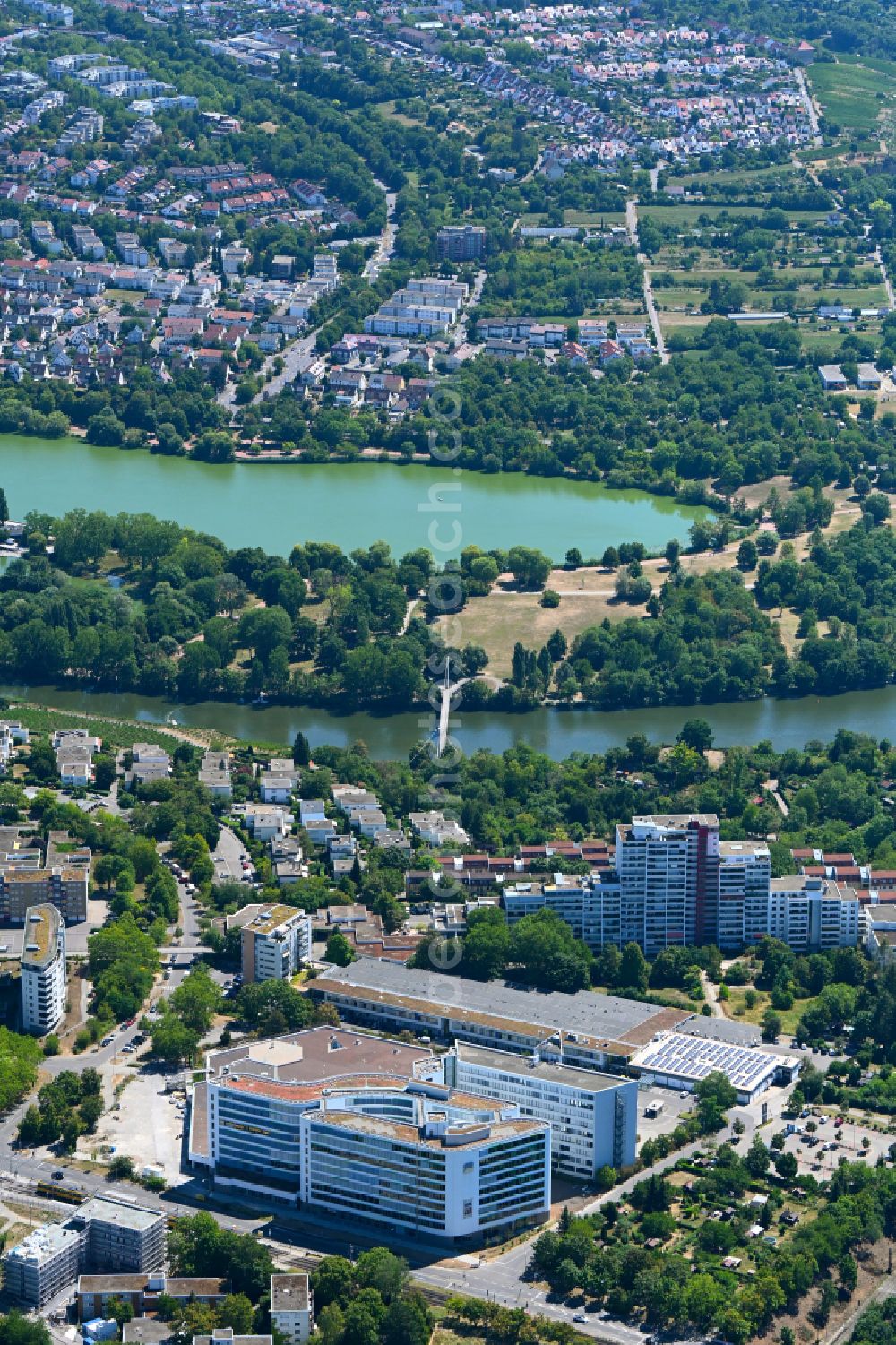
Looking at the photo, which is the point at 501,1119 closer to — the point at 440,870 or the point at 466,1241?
the point at 466,1241

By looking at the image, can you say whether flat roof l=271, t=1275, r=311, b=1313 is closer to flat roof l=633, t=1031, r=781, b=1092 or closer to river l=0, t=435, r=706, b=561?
flat roof l=633, t=1031, r=781, b=1092

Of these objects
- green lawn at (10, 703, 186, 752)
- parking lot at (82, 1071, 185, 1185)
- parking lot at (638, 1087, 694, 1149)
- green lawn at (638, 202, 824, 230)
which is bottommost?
parking lot at (638, 1087, 694, 1149)

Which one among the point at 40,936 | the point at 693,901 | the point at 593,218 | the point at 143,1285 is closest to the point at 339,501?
the point at 593,218

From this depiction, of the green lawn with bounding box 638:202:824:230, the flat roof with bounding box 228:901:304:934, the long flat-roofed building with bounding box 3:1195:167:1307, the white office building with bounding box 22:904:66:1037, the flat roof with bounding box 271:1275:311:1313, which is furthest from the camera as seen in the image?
the green lawn with bounding box 638:202:824:230

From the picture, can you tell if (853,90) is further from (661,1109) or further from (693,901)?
(661,1109)

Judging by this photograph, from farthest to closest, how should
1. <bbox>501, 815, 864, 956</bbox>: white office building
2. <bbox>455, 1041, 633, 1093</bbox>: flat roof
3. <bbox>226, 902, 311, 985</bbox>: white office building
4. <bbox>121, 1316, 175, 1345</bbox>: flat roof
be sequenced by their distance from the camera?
1. <bbox>501, 815, 864, 956</bbox>: white office building
2. <bbox>226, 902, 311, 985</bbox>: white office building
3. <bbox>455, 1041, 633, 1093</bbox>: flat roof
4. <bbox>121, 1316, 175, 1345</bbox>: flat roof

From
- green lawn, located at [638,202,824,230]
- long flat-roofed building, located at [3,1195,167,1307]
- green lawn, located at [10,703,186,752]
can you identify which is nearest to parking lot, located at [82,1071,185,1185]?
long flat-roofed building, located at [3,1195,167,1307]

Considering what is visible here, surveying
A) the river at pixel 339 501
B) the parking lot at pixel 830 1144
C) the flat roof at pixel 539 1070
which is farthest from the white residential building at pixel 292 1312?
the river at pixel 339 501
